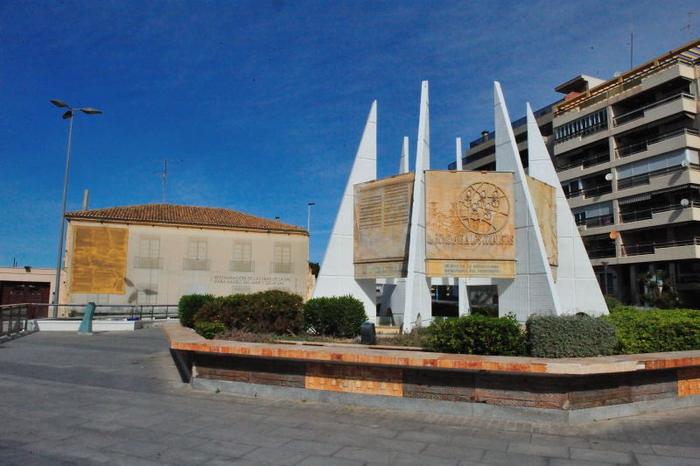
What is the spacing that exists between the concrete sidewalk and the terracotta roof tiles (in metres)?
30.3

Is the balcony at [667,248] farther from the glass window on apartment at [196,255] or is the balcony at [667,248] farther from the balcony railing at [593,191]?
the glass window on apartment at [196,255]

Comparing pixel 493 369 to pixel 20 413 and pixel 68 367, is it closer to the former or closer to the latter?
pixel 20 413

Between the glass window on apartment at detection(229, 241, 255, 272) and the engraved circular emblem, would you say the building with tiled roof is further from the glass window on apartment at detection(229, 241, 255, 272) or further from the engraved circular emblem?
the engraved circular emblem

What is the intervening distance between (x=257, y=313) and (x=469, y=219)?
21.9 feet

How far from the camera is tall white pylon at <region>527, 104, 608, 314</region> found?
52.4 ft

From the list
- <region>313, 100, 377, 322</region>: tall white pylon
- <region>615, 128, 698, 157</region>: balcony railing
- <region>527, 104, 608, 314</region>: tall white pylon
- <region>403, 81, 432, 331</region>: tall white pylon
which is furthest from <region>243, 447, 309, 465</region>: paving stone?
<region>615, 128, 698, 157</region>: balcony railing

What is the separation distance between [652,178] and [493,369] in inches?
1393

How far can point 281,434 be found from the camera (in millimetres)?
6070

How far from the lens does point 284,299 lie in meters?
13.2

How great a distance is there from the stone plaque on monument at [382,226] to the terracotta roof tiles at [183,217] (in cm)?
2507

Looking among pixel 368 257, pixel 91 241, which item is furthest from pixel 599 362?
pixel 91 241

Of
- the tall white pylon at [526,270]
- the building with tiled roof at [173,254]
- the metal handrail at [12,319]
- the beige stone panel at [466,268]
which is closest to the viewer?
the tall white pylon at [526,270]

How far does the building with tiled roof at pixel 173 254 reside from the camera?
116ft

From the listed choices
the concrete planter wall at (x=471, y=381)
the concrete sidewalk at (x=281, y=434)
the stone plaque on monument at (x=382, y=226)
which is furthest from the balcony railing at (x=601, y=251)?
the concrete sidewalk at (x=281, y=434)
